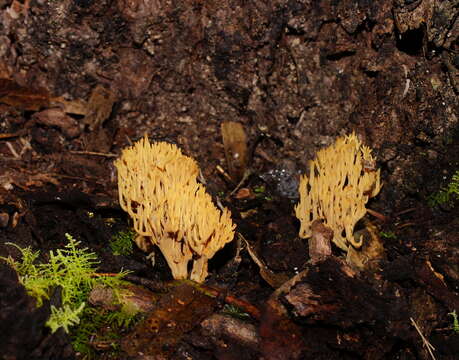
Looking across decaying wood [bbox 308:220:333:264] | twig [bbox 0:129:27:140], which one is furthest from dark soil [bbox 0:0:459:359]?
decaying wood [bbox 308:220:333:264]

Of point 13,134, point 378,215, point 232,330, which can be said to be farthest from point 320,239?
point 13,134

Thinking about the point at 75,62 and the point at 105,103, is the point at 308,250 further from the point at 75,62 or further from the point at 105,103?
the point at 75,62

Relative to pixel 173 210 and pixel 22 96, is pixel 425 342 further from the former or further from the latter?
pixel 22 96

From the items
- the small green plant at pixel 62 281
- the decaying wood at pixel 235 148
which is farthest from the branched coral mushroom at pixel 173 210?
the decaying wood at pixel 235 148

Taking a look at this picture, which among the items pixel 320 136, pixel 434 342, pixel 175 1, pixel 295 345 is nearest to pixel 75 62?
pixel 175 1

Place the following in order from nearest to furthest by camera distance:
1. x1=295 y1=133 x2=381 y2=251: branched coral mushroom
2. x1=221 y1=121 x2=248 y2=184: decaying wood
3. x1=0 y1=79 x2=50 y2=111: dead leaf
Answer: x1=295 y1=133 x2=381 y2=251: branched coral mushroom → x1=0 y1=79 x2=50 y2=111: dead leaf → x1=221 y1=121 x2=248 y2=184: decaying wood

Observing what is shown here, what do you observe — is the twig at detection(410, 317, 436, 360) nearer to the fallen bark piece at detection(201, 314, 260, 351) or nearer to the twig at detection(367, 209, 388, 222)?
the fallen bark piece at detection(201, 314, 260, 351)
